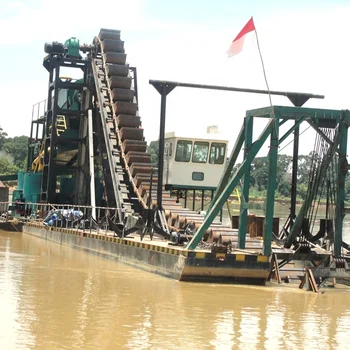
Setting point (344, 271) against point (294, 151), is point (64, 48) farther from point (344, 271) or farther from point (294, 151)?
point (344, 271)

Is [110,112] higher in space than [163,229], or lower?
higher

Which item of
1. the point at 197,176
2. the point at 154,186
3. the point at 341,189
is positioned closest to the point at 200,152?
the point at 197,176

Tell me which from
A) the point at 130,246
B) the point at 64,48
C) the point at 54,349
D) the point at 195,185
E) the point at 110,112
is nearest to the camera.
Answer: the point at 54,349

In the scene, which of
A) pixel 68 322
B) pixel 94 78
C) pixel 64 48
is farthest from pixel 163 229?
pixel 64 48

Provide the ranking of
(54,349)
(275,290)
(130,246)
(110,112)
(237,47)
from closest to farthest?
1. (54,349)
2. (275,290)
3. (237,47)
4. (130,246)
5. (110,112)

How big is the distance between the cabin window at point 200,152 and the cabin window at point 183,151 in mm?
219

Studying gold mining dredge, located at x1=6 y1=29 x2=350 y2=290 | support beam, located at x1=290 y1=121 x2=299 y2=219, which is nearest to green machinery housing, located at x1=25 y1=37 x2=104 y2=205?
gold mining dredge, located at x1=6 y1=29 x2=350 y2=290

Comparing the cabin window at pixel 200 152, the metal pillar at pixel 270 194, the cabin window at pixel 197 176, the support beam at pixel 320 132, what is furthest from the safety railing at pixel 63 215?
the support beam at pixel 320 132

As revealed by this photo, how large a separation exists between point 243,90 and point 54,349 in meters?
14.3

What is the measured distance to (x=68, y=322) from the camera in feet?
37.4

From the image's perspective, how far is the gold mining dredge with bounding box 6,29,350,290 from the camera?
17047mm

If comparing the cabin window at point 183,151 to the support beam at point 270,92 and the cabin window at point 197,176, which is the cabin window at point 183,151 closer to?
the cabin window at point 197,176

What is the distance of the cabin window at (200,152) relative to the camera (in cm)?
2740

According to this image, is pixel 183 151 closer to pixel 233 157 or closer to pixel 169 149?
pixel 169 149
